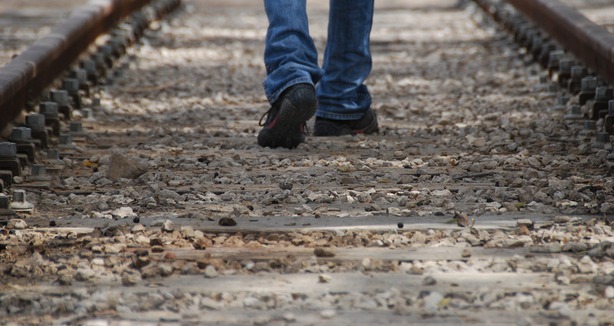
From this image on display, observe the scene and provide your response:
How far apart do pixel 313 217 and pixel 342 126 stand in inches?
63.6

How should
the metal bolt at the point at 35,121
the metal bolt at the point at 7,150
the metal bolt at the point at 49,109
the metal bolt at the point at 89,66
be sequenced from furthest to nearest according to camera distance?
the metal bolt at the point at 89,66 < the metal bolt at the point at 49,109 < the metal bolt at the point at 35,121 < the metal bolt at the point at 7,150

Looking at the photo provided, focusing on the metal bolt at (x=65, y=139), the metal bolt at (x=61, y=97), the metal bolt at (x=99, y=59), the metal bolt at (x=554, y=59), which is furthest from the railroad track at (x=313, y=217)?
the metal bolt at (x=99, y=59)

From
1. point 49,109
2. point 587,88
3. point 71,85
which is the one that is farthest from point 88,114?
point 587,88

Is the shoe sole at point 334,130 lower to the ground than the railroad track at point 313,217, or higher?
lower

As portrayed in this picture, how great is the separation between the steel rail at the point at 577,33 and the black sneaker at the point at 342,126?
1156 millimetres

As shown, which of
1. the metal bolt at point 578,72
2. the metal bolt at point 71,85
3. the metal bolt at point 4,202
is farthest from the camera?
the metal bolt at point 578,72

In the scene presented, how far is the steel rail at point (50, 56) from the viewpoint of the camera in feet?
16.3

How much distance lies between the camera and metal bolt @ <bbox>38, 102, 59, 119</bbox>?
527 cm

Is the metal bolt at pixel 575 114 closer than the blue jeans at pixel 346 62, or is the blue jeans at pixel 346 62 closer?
the blue jeans at pixel 346 62

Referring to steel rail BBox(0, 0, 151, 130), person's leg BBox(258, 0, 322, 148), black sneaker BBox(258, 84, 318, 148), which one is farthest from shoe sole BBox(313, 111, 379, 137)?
steel rail BBox(0, 0, 151, 130)

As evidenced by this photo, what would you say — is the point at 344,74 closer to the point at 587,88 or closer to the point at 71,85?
the point at 587,88

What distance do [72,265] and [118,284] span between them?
0.68 ft

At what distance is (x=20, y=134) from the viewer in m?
4.67

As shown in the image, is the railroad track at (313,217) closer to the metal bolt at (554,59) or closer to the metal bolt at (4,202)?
the metal bolt at (4,202)
